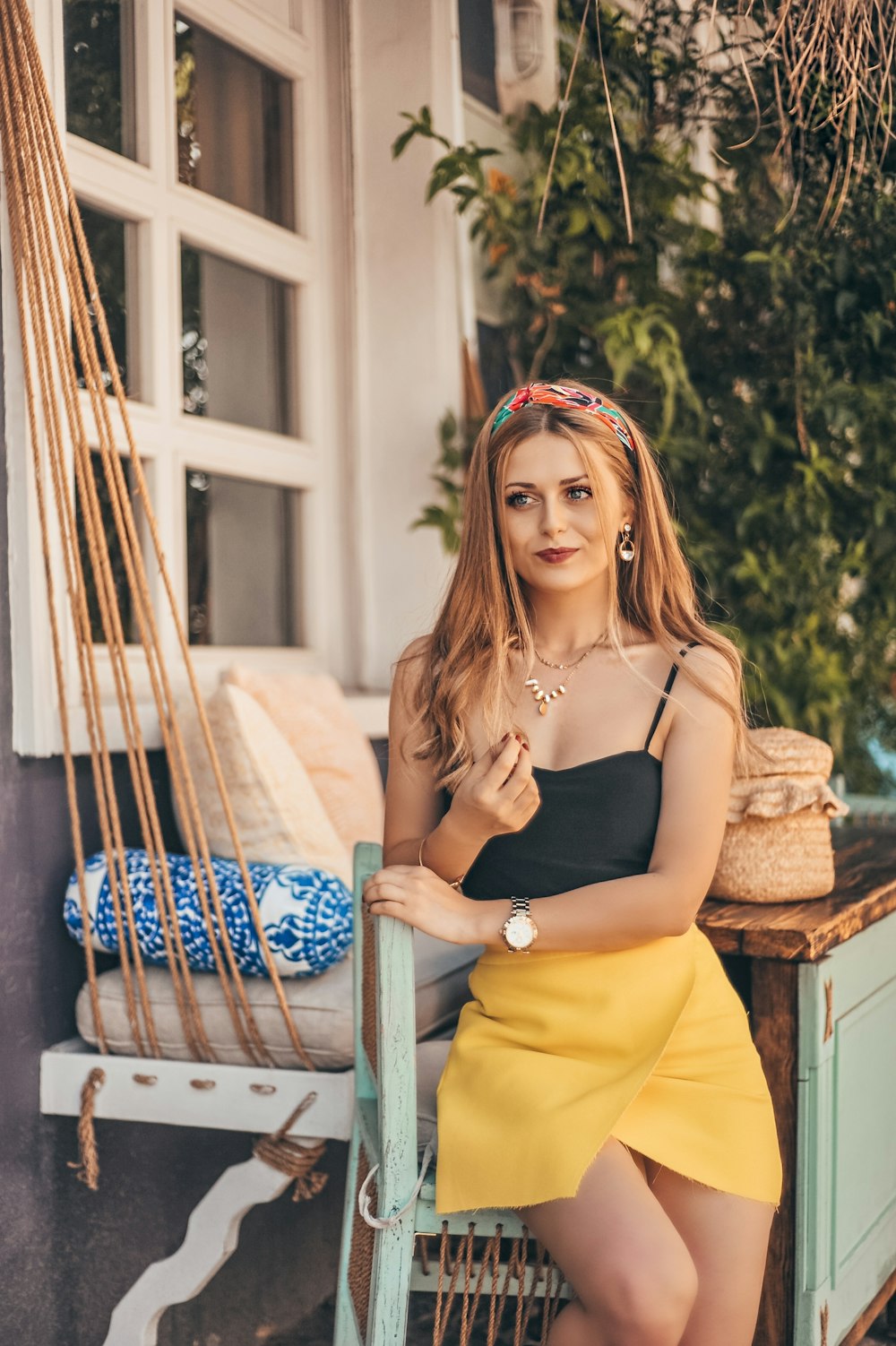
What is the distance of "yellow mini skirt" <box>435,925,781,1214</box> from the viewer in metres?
1.42

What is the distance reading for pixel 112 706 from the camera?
2.22 m

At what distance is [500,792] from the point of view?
4.83 feet

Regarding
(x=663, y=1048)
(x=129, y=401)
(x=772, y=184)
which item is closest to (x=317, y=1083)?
(x=663, y=1048)

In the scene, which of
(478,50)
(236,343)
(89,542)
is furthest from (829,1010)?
(478,50)

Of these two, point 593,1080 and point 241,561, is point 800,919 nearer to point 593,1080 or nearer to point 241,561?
point 593,1080

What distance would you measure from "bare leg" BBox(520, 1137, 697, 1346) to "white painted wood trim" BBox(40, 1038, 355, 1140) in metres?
0.55

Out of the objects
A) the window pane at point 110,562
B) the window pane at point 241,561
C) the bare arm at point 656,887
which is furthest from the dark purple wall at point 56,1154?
the bare arm at point 656,887

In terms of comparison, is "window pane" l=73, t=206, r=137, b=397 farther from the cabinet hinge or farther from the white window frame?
the cabinet hinge

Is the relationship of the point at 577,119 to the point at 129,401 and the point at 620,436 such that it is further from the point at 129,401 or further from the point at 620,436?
the point at 620,436

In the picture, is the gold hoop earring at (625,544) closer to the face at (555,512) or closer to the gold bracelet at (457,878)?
the face at (555,512)

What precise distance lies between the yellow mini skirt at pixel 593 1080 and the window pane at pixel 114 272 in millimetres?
1446

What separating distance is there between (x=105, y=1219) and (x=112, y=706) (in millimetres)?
822

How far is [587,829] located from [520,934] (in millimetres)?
170

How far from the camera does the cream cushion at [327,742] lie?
2.45 m
